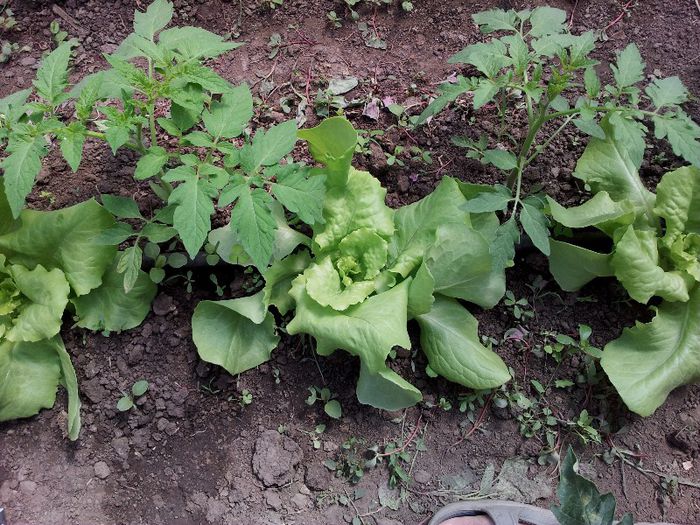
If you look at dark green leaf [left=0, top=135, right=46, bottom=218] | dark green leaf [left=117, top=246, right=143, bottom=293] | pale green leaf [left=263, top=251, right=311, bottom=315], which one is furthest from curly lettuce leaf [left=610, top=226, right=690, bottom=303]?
dark green leaf [left=0, top=135, right=46, bottom=218]

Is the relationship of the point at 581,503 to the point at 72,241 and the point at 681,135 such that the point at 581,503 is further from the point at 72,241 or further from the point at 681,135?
the point at 72,241

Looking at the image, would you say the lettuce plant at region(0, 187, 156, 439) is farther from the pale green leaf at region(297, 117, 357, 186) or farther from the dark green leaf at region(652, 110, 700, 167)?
the dark green leaf at region(652, 110, 700, 167)

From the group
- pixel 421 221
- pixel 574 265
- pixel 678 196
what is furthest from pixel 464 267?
pixel 678 196

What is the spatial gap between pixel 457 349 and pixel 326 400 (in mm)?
499

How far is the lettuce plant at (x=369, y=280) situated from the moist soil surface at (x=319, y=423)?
6.0 inches

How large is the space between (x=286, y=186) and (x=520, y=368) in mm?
1087

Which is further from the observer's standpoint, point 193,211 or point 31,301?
point 31,301

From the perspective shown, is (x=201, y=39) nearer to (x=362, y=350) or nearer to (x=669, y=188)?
(x=362, y=350)

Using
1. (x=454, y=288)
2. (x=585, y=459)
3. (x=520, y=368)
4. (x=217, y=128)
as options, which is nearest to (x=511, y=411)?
(x=520, y=368)

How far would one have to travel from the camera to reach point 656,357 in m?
2.01

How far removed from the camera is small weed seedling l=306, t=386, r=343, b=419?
205cm


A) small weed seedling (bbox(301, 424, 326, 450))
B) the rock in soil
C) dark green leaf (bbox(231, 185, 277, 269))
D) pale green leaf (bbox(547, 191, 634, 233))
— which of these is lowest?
the rock in soil

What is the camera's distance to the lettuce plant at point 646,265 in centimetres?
194

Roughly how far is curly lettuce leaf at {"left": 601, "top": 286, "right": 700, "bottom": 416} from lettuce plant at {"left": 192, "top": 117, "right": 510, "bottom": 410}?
0.42 meters
